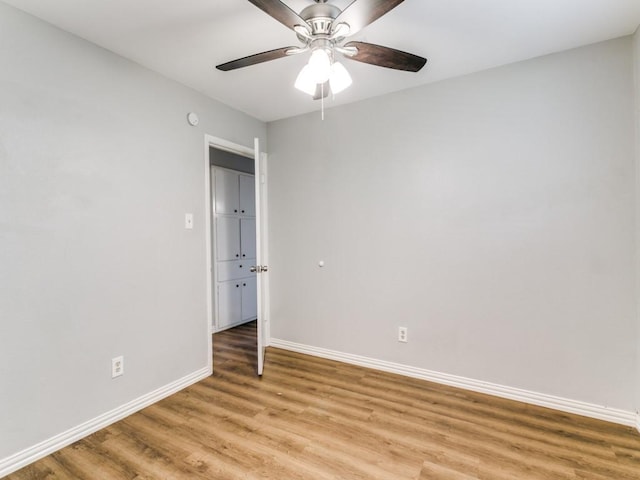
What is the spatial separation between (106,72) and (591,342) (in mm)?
3595

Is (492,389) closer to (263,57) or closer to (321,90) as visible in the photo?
(321,90)

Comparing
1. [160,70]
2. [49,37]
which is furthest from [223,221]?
[49,37]

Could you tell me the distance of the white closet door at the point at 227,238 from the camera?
4.12 metres

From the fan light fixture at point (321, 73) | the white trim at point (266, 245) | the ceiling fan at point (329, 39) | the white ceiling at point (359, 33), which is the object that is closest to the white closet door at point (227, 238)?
the white trim at point (266, 245)

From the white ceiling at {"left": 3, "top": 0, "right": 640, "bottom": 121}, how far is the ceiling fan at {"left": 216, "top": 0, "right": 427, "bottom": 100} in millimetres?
243

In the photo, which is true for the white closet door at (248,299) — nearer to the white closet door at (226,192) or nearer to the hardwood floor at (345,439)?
the white closet door at (226,192)

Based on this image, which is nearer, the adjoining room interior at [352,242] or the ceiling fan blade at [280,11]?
the ceiling fan blade at [280,11]

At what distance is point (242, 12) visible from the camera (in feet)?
5.67

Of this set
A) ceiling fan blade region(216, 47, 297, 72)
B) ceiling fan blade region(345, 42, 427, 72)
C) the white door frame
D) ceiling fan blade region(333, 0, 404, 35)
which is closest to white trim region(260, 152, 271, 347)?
the white door frame

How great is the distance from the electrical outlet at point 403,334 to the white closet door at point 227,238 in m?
2.45

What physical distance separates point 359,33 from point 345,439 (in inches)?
95.1

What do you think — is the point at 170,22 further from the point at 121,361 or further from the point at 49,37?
the point at 121,361

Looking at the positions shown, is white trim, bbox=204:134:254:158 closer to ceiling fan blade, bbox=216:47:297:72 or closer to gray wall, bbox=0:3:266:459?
gray wall, bbox=0:3:266:459

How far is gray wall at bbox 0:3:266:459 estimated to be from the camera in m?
1.69
